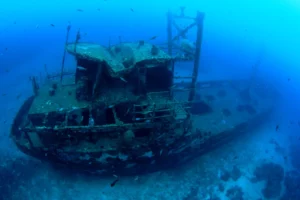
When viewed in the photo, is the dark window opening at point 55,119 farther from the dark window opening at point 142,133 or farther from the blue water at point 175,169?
the blue water at point 175,169

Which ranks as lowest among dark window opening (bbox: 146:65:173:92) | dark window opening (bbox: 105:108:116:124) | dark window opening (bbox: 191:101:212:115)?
dark window opening (bbox: 191:101:212:115)

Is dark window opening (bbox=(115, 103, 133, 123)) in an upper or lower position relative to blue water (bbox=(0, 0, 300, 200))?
upper

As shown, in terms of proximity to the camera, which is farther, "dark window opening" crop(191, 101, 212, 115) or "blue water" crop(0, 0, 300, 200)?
"dark window opening" crop(191, 101, 212, 115)

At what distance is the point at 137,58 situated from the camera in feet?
26.9

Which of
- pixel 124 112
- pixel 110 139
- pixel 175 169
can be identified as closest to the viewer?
pixel 124 112

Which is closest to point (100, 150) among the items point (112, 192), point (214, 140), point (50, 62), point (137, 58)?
point (112, 192)

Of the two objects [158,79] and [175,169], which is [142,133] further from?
[175,169]

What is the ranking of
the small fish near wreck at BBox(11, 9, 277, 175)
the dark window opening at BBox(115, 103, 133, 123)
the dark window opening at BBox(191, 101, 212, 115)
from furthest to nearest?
the dark window opening at BBox(191, 101, 212, 115)
the dark window opening at BBox(115, 103, 133, 123)
the small fish near wreck at BBox(11, 9, 277, 175)

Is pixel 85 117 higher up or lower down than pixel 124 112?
lower down

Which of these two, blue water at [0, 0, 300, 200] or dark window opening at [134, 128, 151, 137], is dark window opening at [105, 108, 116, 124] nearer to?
dark window opening at [134, 128, 151, 137]

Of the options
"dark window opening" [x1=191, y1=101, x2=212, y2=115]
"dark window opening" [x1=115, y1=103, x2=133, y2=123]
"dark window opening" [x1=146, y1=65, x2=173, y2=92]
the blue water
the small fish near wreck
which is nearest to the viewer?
the small fish near wreck

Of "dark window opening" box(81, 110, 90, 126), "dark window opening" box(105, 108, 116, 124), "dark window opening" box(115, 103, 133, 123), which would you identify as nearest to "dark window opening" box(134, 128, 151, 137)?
"dark window opening" box(115, 103, 133, 123)

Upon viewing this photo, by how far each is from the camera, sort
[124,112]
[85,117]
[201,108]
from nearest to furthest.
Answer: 1. [85,117]
2. [124,112]
3. [201,108]

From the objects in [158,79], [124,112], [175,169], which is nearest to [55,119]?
[124,112]
